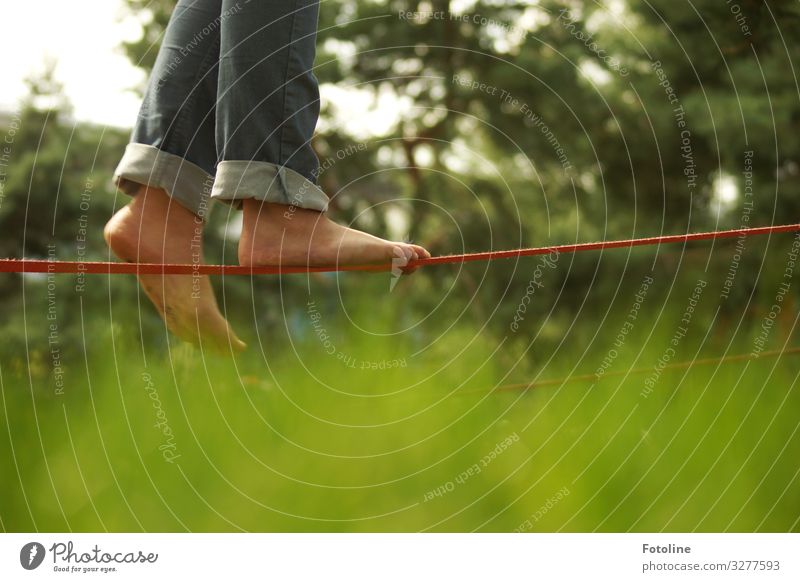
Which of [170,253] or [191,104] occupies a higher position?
[191,104]

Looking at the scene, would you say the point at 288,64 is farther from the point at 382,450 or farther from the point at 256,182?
the point at 382,450

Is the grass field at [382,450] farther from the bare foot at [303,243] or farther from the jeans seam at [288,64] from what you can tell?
the jeans seam at [288,64]

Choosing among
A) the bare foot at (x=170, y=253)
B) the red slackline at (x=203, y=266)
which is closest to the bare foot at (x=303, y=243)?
the red slackline at (x=203, y=266)

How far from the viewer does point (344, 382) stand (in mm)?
1288

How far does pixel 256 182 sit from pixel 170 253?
232 millimetres

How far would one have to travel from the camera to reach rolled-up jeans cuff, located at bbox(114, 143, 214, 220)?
1.26 metres

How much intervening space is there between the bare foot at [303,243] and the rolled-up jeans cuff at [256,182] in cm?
3

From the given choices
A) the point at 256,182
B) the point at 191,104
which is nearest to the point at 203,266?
the point at 256,182

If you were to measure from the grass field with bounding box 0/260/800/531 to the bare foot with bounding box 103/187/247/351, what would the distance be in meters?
0.05

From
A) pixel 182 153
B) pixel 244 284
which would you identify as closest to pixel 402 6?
pixel 244 284

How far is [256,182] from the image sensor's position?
114cm

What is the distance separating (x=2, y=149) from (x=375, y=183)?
169 cm

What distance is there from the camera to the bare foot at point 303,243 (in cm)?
118

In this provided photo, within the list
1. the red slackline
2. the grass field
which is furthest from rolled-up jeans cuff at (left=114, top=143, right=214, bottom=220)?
the grass field
